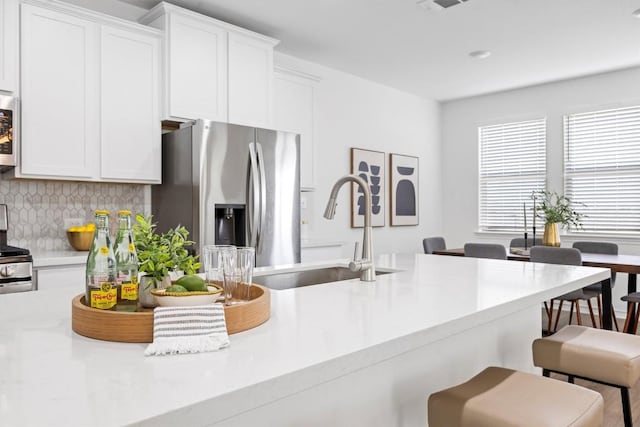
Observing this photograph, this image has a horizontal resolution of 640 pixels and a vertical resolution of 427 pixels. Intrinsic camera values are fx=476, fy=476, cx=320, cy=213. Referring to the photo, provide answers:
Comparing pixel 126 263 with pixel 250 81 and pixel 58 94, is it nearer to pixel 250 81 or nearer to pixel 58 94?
pixel 58 94

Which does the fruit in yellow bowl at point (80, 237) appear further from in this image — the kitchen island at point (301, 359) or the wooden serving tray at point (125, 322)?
the wooden serving tray at point (125, 322)

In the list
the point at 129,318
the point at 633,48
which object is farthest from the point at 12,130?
the point at 633,48

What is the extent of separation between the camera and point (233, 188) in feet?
10.6

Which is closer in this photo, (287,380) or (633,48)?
(287,380)

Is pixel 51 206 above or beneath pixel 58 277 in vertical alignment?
above

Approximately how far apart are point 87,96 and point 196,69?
0.76 meters

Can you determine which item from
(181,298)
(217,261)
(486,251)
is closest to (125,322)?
(181,298)

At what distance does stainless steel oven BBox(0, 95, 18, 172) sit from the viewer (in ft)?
8.48

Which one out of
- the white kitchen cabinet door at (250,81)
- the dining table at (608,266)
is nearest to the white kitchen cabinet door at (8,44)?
the white kitchen cabinet door at (250,81)

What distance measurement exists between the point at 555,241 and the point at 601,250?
421mm

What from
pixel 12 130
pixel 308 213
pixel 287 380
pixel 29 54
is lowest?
pixel 287 380

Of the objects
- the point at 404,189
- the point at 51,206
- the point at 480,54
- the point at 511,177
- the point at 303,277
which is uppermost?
the point at 480,54

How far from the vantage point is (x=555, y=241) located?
14.1 ft

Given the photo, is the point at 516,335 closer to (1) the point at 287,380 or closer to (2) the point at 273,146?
(1) the point at 287,380
